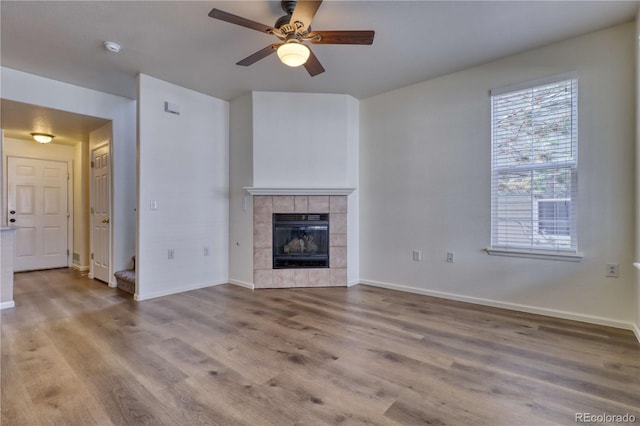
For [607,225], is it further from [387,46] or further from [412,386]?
[387,46]

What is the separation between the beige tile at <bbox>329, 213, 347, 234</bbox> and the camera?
4.37 meters

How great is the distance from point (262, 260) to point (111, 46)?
2.91 m

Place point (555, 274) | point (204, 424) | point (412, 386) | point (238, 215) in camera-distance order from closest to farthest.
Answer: point (204, 424), point (412, 386), point (555, 274), point (238, 215)

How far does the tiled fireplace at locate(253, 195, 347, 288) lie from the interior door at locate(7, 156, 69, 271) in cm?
438

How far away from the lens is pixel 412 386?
1.87 m

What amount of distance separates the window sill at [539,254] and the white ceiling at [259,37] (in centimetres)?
207

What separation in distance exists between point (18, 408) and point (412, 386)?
7.18ft

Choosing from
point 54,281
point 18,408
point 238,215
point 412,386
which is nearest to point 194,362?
point 18,408

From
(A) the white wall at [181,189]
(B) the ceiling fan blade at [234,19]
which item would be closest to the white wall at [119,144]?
(A) the white wall at [181,189]

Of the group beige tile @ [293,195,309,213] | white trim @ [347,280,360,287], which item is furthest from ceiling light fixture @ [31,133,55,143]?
white trim @ [347,280,360,287]

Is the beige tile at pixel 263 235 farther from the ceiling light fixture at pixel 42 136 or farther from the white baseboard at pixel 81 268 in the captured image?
the ceiling light fixture at pixel 42 136

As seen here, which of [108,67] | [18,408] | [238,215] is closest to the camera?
[18,408]

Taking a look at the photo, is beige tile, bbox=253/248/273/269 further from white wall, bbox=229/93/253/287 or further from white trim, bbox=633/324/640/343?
white trim, bbox=633/324/640/343

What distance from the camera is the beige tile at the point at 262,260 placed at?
14.1ft
